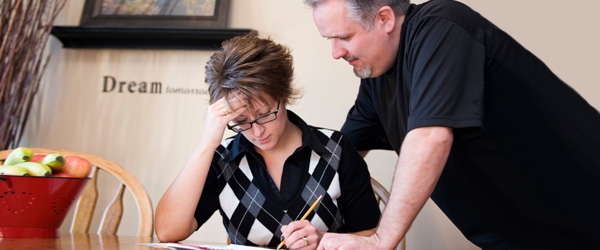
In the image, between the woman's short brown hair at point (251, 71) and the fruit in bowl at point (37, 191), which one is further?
the woman's short brown hair at point (251, 71)

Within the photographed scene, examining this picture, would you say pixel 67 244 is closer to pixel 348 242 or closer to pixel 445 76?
pixel 348 242

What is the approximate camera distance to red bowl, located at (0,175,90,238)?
47.8 inches

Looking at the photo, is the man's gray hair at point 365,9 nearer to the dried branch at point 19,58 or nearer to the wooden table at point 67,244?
the wooden table at point 67,244

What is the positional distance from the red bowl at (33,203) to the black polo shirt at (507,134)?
2.56 ft

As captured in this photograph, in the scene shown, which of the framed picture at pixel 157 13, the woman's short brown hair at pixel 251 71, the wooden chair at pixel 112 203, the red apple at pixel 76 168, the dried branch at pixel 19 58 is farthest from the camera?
the framed picture at pixel 157 13

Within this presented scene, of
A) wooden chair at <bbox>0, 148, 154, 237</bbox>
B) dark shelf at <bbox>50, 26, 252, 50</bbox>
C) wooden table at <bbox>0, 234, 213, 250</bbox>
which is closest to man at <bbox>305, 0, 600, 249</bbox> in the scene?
wooden table at <bbox>0, 234, 213, 250</bbox>

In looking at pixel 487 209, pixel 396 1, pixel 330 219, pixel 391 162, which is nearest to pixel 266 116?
pixel 330 219

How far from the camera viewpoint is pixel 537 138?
130cm

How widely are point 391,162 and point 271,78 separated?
821 millimetres

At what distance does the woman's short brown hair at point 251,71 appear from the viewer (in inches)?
57.2

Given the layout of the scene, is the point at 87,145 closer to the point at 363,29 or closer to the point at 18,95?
the point at 18,95

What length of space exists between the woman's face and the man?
0.25 metres

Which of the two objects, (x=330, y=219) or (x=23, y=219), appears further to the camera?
(x=330, y=219)

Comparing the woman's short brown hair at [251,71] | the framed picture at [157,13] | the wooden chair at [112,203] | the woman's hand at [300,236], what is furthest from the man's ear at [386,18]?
the framed picture at [157,13]
